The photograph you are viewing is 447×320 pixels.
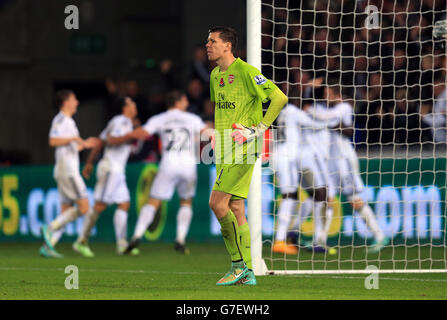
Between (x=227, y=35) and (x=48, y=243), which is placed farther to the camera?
(x=48, y=243)

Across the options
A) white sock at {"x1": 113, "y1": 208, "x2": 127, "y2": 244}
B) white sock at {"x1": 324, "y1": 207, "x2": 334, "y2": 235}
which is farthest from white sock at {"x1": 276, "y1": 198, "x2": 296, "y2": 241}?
white sock at {"x1": 113, "y1": 208, "x2": 127, "y2": 244}

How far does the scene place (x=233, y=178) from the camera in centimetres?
739

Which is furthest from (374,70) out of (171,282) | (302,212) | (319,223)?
(171,282)

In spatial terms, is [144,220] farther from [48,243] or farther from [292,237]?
[292,237]

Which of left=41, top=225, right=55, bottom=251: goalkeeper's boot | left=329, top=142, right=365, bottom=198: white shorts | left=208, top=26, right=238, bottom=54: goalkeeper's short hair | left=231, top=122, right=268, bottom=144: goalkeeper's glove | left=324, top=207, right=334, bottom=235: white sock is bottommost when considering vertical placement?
left=41, top=225, right=55, bottom=251: goalkeeper's boot

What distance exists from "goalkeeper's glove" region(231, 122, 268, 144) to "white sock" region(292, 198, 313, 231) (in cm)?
443

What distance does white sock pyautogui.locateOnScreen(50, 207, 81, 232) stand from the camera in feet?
37.1

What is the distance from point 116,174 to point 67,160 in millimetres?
619

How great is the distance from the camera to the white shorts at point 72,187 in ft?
37.6

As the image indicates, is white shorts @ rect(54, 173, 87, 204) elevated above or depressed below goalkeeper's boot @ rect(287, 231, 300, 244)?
above

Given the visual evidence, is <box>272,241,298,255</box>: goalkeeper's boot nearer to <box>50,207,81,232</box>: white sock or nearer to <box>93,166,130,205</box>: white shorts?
<box>93,166,130,205</box>: white shorts

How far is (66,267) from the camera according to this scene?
968 centimetres

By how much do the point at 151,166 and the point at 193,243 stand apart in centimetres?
112

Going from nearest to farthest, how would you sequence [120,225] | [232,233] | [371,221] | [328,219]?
1. [232,233]
2. [328,219]
3. [371,221]
4. [120,225]
